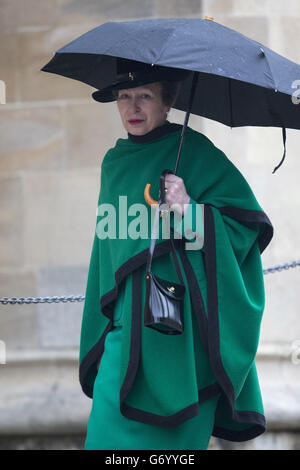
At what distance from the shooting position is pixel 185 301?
2.78 metres

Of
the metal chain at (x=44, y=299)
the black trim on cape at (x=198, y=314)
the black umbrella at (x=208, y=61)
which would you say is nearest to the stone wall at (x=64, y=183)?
the metal chain at (x=44, y=299)

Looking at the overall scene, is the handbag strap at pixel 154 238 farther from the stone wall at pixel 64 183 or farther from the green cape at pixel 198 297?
the stone wall at pixel 64 183

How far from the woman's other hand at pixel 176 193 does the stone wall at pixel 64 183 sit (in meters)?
1.96

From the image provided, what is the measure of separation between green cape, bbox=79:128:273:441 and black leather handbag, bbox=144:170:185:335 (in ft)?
0.15

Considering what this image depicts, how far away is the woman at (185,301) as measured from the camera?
279 centimetres

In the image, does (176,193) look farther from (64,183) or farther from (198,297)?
(64,183)

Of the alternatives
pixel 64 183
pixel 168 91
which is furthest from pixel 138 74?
pixel 64 183

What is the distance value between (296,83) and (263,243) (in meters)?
0.57

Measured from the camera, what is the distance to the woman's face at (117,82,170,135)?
293cm

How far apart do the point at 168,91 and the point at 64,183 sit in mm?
1939

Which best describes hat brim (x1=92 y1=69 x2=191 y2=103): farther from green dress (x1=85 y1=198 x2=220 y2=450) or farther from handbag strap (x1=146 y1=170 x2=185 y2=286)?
green dress (x1=85 y1=198 x2=220 y2=450)

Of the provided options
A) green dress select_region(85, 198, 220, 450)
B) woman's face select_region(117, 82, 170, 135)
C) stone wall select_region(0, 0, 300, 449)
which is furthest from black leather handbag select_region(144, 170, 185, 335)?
stone wall select_region(0, 0, 300, 449)

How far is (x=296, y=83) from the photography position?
2.76 metres
